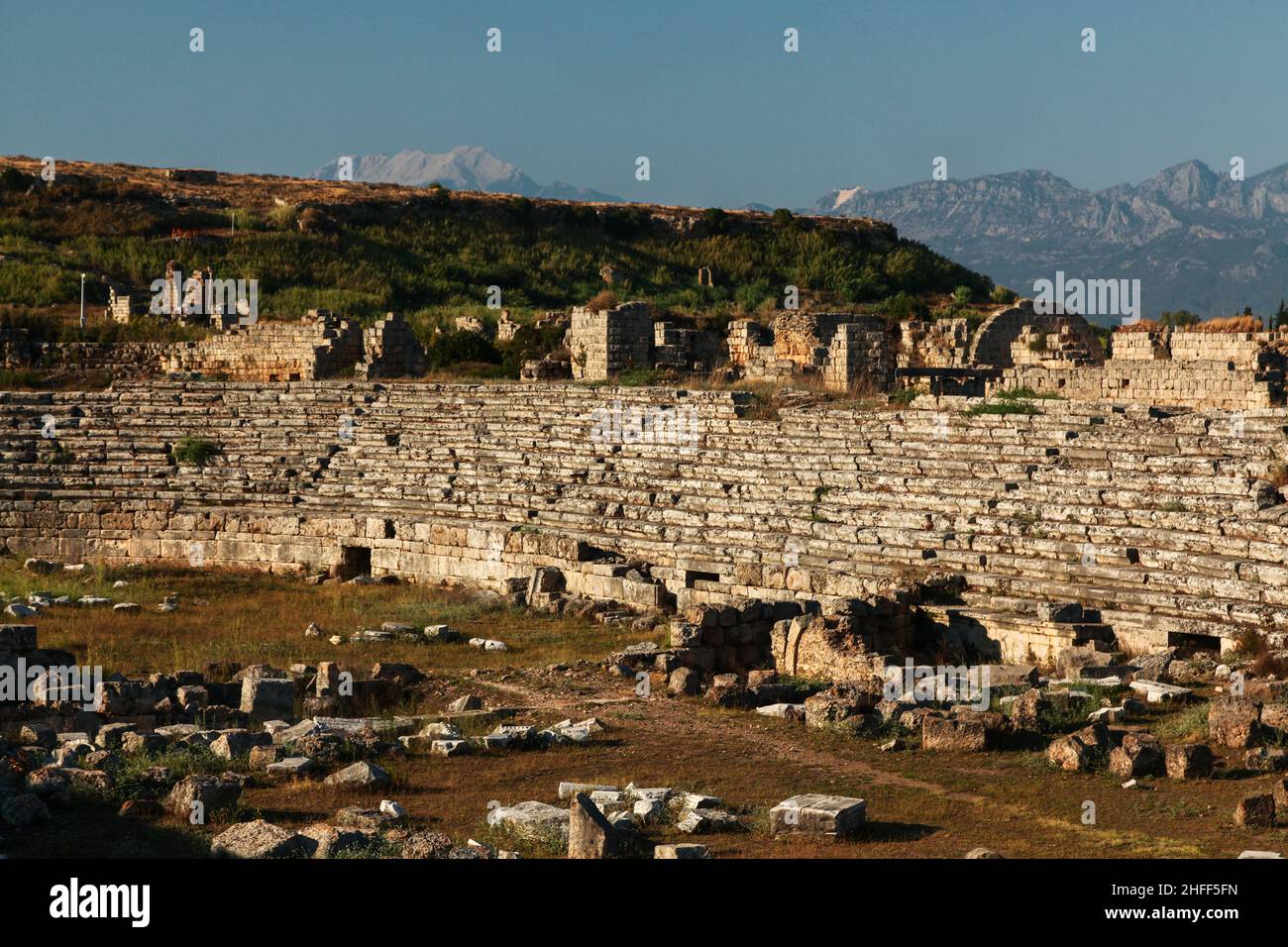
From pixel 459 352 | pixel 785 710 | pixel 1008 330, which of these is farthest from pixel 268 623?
pixel 1008 330

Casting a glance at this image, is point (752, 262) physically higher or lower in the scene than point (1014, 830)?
higher

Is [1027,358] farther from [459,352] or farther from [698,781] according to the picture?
[698,781]

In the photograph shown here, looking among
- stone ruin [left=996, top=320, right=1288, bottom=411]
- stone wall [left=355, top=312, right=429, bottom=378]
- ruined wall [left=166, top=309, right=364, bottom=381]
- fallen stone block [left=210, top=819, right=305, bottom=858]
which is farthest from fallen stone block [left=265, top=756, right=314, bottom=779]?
ruined wall [left=166, top=309, right=364, bottom=381]

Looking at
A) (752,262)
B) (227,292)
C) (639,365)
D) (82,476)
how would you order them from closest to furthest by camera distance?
(82,476) → (639,365) → (227,292) → (752,262)

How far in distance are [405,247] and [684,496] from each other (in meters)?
32.7

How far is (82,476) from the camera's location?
26.1 metres

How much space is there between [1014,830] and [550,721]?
16.5 feet

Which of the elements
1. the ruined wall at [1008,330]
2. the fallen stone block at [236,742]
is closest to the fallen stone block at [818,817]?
the fallen stone block at [236,742]

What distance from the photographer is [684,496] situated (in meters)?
21.6

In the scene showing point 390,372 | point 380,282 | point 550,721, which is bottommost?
point 550,721

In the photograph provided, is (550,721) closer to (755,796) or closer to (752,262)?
(755,796)

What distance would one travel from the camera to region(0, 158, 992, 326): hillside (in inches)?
1745
